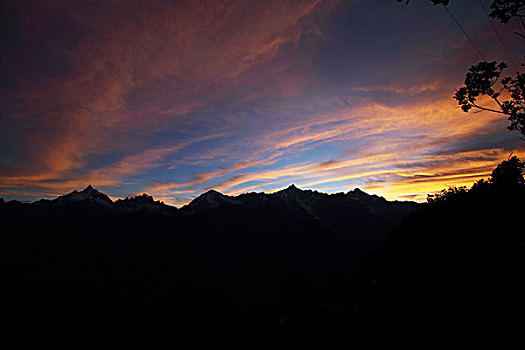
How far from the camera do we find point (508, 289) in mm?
10484

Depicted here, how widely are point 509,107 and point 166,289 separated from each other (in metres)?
225

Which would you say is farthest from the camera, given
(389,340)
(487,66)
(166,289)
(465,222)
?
(166,289)

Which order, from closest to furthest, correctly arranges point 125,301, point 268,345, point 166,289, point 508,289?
point 508,289, point 268,345, point 125,301, point 166,289

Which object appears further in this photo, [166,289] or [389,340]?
[166,289]

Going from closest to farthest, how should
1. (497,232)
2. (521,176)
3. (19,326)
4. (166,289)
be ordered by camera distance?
(497,232) → (521,176) → (19,326) → (166,289)

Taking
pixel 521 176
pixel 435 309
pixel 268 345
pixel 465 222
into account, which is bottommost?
pixel 268 345

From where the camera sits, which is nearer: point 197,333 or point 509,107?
point 509,107

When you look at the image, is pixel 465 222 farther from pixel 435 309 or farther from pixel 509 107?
pixel 435 309

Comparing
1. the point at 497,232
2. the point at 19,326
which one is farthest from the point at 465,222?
the point at 19,326

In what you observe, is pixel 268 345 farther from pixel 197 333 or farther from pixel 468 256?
pixel 197 333

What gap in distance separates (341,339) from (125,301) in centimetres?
19425

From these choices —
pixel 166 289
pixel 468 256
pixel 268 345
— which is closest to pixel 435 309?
pixel 468 256

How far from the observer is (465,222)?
25094 mm

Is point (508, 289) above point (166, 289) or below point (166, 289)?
above
